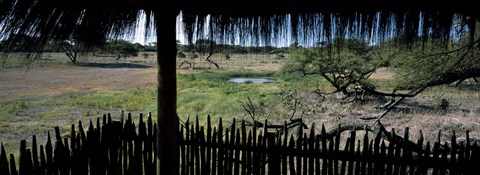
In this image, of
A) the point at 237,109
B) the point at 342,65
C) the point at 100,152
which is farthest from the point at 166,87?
the point at 342,65

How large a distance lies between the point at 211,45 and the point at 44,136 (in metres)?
10.3

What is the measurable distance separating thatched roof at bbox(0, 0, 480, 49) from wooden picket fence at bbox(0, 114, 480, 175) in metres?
1.02

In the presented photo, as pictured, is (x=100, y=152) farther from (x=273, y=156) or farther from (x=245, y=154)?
(x=273, y=156)

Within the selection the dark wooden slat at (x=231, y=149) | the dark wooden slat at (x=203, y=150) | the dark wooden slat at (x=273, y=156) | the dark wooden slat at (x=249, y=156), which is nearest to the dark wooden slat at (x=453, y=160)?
the dark wooden slat at (x=273, y=156)

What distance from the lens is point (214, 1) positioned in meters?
2.21

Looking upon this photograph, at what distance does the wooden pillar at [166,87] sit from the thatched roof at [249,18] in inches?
4.5

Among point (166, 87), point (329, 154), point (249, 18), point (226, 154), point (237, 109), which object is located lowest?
point (237, 109)

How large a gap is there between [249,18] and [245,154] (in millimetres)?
1461

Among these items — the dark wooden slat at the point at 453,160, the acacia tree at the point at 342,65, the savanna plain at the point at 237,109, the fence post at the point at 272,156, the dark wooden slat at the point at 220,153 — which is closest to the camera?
the dark wooden slat at the point at 453,160

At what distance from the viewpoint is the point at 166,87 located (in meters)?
2.65

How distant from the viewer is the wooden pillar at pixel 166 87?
249 cm

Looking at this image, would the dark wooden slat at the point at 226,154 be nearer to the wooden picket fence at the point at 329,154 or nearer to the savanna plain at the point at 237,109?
the wooden picket fence at the point at 329,154

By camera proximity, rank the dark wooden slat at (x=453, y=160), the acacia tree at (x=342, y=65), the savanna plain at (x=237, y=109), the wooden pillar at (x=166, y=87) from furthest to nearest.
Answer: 1. the acacia tree at (x=342, y=65)
2. the savanna plain at (x=237, y=109)
3. the dark wooden slat at (x=453, y=160)
4. the wooden pillar at (x=166, y=87)

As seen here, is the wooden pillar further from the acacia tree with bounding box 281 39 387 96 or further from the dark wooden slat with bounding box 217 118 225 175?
the acacia tree with bounding box 281 39 387 96
